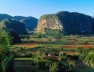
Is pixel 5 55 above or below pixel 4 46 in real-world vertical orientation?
below

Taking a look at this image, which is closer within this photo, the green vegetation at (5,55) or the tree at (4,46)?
the green vegetation at (5,55)

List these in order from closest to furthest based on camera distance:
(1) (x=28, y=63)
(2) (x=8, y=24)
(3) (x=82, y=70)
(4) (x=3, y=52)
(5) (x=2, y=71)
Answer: (5) (x=2, y=71), (4) (x=3, y=52), (3) (x=82, y=70), (1) (x=28, y=63), (2) (x=8, y=24)

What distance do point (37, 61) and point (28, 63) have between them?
297cm

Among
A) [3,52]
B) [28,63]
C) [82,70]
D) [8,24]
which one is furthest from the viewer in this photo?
[8,24]

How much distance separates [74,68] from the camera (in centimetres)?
5194

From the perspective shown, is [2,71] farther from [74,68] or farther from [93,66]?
[93,66]

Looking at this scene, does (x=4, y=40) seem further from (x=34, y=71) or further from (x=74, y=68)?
(x=74, y=68)

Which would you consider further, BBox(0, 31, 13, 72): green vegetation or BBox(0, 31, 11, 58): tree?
BBox(0, 31, 11, 58): tree

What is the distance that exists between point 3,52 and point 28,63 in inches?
410

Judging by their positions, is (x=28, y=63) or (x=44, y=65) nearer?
(x=44, y=65)

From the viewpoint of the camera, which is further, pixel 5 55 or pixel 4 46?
pixel 4 46

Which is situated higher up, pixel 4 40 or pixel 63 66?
pixel 4 40

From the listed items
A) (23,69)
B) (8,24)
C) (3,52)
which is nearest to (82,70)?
(23,69)

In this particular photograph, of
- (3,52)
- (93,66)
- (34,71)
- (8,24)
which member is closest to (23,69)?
(34,71)
